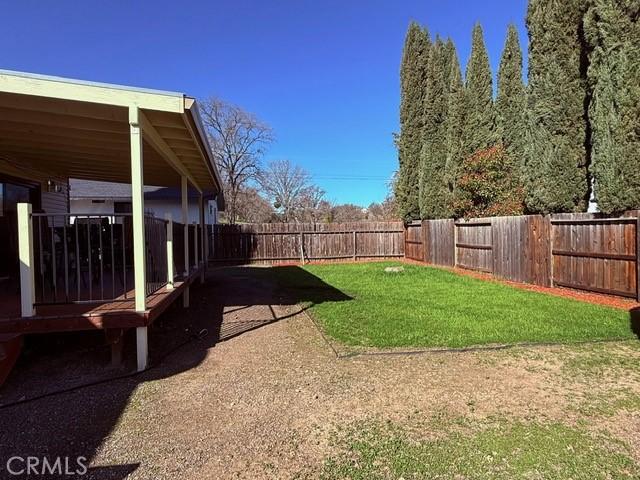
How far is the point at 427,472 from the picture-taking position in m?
2.46

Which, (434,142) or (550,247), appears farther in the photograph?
(434,142)

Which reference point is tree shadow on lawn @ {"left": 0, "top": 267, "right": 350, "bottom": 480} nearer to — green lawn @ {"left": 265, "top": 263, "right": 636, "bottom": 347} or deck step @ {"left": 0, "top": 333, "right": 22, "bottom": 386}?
deck step @ {"left": 0, "top": 333, "right": 22, "bottom": 386}

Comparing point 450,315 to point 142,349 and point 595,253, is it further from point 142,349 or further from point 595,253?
point 142,349

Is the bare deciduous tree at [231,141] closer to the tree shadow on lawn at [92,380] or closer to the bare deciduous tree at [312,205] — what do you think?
the bare deciduous tree at [312,205]

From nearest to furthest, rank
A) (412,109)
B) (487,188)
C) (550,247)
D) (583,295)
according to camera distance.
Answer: (583,295)
(550,247)
(487,188)
(412,109)

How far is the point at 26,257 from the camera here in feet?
12.7

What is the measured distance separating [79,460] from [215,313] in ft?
15.4

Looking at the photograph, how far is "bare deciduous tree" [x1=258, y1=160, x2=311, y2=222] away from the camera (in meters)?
40.3

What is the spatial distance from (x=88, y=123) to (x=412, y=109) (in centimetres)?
1439

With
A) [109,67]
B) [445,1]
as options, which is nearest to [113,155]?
[445,1]

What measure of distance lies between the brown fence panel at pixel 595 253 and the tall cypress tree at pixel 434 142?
22.4ft

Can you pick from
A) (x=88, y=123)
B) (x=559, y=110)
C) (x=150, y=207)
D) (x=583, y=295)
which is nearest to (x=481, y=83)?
(x=559, y=110)

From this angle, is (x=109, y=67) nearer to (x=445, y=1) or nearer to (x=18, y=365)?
(x=445, y=1)

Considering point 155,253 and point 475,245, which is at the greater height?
point 155,253
